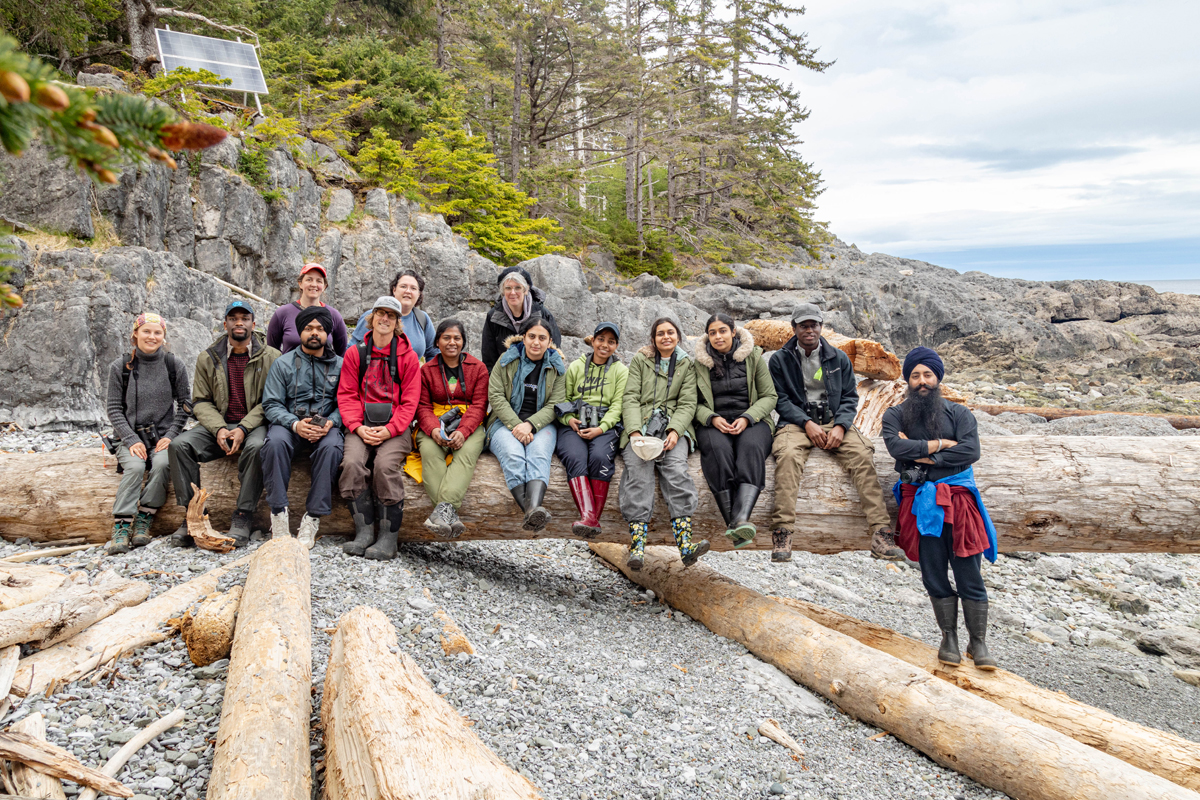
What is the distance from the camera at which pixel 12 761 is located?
3.03 metres

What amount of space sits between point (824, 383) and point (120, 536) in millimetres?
6924

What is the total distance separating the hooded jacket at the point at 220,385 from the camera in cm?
647

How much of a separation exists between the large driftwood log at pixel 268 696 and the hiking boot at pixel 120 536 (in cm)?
218

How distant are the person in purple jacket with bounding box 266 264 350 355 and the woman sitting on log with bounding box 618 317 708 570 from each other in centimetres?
320

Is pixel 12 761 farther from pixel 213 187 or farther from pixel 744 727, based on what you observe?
pixel 213 187

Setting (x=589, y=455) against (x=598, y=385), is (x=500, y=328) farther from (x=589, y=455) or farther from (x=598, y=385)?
(x=589, y=455)

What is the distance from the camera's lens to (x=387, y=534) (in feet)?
20.8

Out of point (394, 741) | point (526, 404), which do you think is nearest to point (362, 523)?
point (526, 404)

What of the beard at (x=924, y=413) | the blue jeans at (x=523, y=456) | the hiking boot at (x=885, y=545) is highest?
the beard at (x=924, y=413)

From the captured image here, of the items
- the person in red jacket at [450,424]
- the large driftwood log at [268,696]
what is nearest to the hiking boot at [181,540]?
the large driftwood log at [268,696]

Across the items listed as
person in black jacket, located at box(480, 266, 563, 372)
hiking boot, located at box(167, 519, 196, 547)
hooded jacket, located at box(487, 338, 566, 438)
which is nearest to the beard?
hooded jacket, located at box(487, 338, 566, 438)

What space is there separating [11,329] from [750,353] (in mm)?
11029

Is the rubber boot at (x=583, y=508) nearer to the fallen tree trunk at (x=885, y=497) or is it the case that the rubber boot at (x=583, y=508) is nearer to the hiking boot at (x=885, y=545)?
the fallen tree trunk at (x=885, y=497)

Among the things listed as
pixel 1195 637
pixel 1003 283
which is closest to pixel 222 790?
pixel 1195 637
